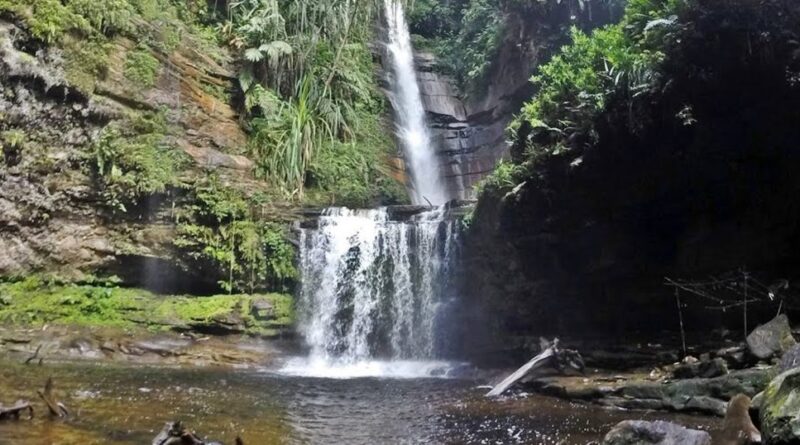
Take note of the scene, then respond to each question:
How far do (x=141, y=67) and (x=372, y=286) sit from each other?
24.3ft

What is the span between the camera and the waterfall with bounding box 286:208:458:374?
538 inches

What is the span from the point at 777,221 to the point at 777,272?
32.8 inches

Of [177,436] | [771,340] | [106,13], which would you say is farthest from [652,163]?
[106,13]

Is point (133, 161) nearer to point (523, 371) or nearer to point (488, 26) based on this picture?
point (523, 371)

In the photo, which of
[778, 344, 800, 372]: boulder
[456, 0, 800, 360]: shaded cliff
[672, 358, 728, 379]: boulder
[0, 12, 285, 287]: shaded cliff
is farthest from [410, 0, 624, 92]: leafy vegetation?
[778, 344, 800, 372]: boulder

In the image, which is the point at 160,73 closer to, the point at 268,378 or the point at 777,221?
the point at 268,378

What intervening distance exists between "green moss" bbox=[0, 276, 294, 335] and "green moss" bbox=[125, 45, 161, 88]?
15.9ft

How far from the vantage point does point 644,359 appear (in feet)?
33.5

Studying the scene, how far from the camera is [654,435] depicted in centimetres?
480

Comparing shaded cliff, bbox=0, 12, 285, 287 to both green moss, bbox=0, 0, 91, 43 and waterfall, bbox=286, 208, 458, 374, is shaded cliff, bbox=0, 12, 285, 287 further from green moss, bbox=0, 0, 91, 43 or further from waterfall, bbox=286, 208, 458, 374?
waterfall, bbox=286, 208, 458, 374

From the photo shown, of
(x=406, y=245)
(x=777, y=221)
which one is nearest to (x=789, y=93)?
(x=777, y=221)

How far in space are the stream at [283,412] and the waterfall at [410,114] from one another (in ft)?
32.8

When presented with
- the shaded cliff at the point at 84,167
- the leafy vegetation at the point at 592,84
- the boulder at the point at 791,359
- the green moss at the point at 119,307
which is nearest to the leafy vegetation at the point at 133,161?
the shaded cliff at the point at 84,167

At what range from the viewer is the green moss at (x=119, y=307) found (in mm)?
12148
